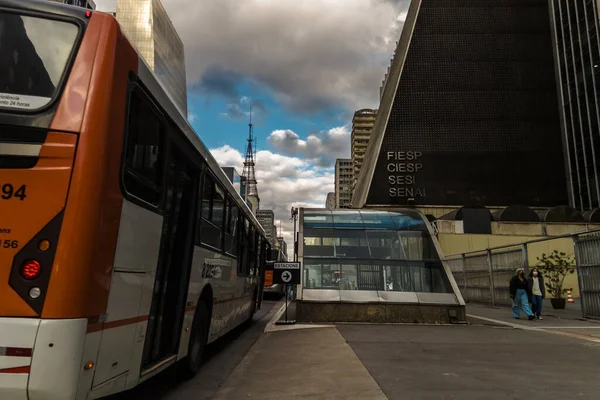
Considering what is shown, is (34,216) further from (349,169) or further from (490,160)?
(349,169)

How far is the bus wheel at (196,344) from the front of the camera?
605cm

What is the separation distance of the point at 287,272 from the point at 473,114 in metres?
47.3

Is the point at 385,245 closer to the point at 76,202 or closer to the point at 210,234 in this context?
the point at 210,234

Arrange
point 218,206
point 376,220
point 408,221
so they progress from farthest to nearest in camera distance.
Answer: point 376,220 → point 408,221 → point 218,206

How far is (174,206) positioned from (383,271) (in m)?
9.62

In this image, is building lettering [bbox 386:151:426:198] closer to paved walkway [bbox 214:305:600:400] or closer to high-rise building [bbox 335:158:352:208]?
paved walkway [bbox 214:305:600:400]

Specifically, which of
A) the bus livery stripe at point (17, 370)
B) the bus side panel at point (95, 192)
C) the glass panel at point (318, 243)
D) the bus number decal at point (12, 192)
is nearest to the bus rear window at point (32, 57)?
the bus side panel at point (95, 192)

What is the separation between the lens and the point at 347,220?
1508 cm

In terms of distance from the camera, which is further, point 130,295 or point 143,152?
point 143,152

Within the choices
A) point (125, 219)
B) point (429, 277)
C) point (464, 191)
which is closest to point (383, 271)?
point (429, 277)

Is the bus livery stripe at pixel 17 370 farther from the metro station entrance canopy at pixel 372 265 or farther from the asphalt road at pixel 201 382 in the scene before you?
the metro station entrance canopy at pixel 372 265

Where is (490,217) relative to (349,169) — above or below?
below

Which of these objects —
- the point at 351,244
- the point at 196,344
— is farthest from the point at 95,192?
the point at 351,244

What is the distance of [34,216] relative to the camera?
2.99 metres
